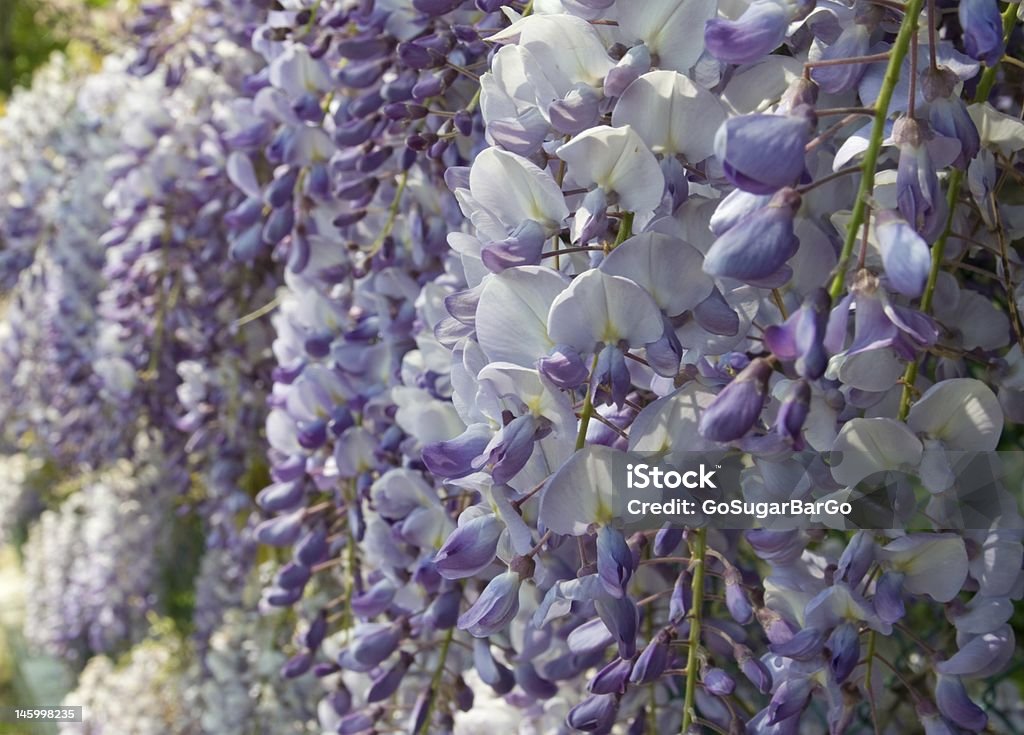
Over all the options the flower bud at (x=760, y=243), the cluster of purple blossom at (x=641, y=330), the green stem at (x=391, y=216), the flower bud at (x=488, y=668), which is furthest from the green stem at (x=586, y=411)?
the green stem at (x=391, y=216)

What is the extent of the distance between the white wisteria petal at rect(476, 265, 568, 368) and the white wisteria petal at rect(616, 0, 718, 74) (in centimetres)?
14

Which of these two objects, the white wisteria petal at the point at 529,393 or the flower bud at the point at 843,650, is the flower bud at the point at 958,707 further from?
the white wisteria petal at the point at 529,393

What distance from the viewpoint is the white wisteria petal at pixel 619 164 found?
57 centimetres

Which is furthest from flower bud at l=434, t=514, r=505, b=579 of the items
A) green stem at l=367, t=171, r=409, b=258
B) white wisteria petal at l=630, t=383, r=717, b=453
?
green stem at l=367, t=171, r=409, b=258

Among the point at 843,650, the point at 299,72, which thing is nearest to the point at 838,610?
the point at 843,650

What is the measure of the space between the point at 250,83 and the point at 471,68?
0.41 metres

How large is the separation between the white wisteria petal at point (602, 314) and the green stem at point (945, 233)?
0.17 meters

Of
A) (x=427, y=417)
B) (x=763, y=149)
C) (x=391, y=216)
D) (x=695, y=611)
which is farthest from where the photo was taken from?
(x=391, y=216)

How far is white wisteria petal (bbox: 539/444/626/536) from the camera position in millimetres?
576

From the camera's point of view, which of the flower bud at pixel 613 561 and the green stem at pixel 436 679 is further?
the green stem at pixel 436 679

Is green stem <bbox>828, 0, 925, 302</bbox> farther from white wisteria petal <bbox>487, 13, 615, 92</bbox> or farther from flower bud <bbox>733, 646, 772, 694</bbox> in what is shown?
flower bud <bbox>733, 646, 772, 694</bbox>

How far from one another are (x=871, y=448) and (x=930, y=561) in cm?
8

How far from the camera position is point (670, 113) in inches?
22.7

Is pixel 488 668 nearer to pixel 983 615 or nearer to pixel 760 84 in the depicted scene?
pixel 983 615
